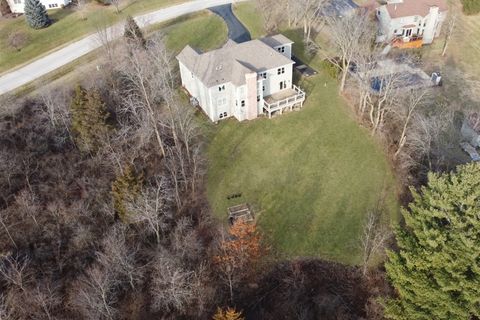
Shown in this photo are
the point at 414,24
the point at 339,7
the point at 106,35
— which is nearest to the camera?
the point at 106,35

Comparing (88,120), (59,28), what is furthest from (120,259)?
(59,28)

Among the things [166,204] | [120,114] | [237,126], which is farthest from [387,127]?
[120,114]

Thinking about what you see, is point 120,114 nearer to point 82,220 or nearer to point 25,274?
point 82,220

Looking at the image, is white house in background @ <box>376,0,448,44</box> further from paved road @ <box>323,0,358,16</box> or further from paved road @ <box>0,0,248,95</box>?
paved road @ <box>0,0,248,95</box>

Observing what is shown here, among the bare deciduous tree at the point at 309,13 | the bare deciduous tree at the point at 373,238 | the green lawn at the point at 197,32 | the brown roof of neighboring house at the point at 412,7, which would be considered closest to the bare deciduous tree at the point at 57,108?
the green lawn at the point at 197,32

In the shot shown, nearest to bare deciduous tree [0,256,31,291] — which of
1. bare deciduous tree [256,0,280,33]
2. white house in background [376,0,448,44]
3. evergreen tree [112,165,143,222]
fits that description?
evergreen tree [112,165,143,222]

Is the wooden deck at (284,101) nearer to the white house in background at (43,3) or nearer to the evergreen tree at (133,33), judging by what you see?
the evergreen tree at (133,33)

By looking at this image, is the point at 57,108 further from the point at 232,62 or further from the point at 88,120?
the point at 232,62
